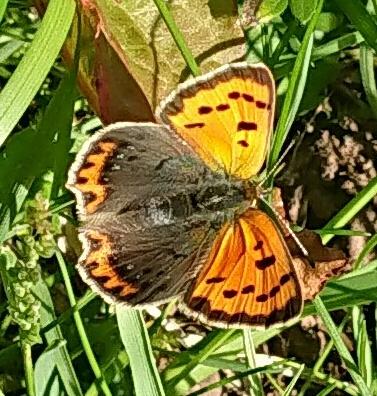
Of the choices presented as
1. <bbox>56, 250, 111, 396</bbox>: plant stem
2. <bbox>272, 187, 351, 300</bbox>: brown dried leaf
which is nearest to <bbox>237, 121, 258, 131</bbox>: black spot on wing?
<bbox>272, 187, 351, 300</bbox>: brown dried leaf

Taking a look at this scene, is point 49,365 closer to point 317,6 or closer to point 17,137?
point 17,137

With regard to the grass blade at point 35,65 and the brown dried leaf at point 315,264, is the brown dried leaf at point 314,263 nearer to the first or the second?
the brown dried leaf at point 315,264

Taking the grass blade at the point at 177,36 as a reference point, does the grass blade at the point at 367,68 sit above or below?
below

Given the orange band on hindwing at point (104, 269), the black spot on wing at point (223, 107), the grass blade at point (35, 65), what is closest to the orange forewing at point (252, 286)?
the orange band on hindwing at point (104, 269)

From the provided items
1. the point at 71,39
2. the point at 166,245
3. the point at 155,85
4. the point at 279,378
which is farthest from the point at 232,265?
the point at 279,378

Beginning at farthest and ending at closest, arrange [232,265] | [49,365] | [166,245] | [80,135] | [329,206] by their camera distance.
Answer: [329,206]
[80,135]
[49,365]
[166,245]
[232,265]

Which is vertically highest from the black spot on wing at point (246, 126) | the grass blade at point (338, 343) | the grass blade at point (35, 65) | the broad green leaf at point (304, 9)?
the grass blade at point (35, 65)

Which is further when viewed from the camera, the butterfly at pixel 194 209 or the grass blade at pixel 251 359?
the grass blade at pixel 251 359

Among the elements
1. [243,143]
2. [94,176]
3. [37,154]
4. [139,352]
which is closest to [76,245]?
[37,154]

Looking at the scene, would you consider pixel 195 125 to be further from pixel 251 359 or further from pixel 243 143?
pixel 251 359
